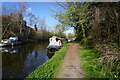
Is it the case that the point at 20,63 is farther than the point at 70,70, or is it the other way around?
the point at 20,63

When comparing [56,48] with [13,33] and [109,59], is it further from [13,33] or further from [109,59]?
[13,33]

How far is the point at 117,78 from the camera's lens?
455cm

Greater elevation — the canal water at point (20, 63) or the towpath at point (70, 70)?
the towpath at point (70, 70)

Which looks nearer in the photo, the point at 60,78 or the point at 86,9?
the point at 60,78

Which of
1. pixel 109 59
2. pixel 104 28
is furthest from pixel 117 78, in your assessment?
pixel 104 28

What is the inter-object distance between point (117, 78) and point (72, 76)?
199 centimetres

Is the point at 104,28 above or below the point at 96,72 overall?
above

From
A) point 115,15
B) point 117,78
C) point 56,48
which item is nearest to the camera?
point 117,78

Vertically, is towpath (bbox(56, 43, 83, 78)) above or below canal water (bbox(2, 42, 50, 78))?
above

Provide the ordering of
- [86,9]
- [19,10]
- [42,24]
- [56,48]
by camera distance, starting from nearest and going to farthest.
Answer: [86,9]
[56,48]
[19,10]
[42,24]

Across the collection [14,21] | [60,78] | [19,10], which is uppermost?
[19,10]

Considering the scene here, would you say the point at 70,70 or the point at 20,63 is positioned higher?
the point at 70,70

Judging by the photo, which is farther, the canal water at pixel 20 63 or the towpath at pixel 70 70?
the canal water at pixel 20 63

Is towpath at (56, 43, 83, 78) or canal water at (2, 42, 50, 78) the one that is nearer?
towpath at (56, 43, 83, 78)
